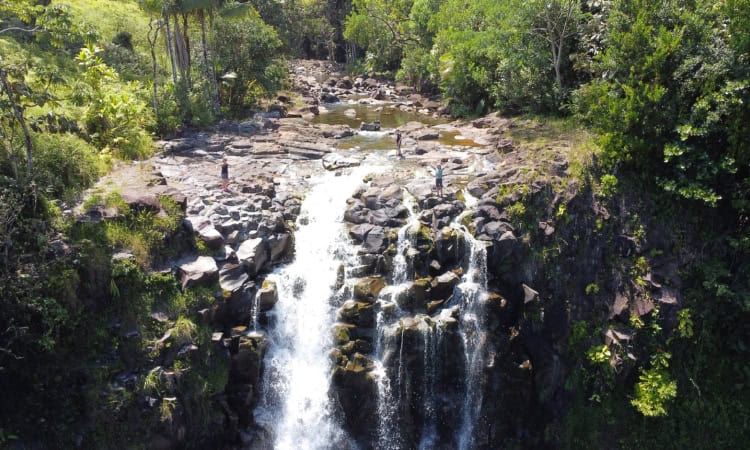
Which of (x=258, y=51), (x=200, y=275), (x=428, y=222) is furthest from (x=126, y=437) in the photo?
(x=258, y=51)

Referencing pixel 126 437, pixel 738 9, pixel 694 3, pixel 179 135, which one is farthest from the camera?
pixel 179 135

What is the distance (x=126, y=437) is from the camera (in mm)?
13961

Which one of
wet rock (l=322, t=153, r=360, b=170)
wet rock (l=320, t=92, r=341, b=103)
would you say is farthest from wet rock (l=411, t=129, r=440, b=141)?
wet rock (l=320, t=92, r=341, b=103)

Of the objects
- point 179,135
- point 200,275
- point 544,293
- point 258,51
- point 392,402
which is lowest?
point 392,402

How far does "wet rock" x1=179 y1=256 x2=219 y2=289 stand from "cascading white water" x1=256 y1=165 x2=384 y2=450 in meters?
2.17

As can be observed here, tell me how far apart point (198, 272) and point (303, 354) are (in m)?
4.41

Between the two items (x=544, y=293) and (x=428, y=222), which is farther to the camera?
(x=428, y=222)

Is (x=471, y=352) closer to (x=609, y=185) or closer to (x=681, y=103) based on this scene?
(x=609, y=185)

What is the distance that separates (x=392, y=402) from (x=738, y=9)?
1608 cm

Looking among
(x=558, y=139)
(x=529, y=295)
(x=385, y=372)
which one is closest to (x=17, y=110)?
(x=385, y=372)

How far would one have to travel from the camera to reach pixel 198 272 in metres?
16.2

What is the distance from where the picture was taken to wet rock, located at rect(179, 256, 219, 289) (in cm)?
1603

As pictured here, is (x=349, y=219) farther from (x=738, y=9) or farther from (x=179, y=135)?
Answer: (x=738, y=9)

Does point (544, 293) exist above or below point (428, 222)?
below
